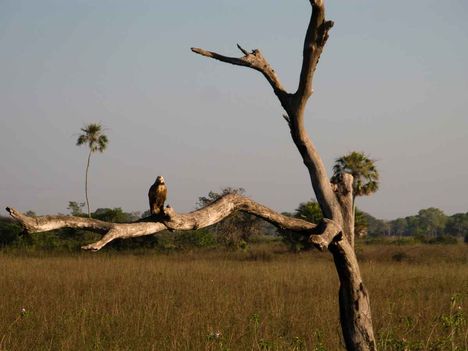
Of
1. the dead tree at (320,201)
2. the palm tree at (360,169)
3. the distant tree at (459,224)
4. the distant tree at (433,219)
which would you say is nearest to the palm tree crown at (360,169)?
the palm tree at (360,169)

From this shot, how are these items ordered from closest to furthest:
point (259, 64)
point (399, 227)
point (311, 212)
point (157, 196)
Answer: point (157, 196)
point (259, 64)
point (311, 212)
point (399, 227)

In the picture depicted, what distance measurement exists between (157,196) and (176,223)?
24 cm

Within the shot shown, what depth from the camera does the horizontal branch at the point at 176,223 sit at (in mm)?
2868

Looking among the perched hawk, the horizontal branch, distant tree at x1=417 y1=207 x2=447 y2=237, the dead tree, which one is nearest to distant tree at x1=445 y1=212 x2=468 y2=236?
distant tree at x1=417 y1=207 x2=447 y2=237

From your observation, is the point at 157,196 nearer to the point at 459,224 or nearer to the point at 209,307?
the point at 209,307

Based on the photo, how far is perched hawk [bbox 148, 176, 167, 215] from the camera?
120 inches

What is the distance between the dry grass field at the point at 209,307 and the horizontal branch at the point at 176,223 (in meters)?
1.93

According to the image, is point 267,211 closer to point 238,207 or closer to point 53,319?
point 238,207

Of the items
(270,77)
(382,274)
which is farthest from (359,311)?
(382,274)

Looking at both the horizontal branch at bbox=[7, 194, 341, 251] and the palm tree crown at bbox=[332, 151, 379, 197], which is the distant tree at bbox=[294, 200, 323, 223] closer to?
the palm tree crown at bbox=[332, 151, 379, 197]

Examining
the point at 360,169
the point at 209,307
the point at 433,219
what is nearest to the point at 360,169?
the point at 360,169

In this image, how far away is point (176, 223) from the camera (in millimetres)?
3242

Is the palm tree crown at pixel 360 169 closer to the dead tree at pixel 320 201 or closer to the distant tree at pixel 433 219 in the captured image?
the dead tree at pixel 320 201

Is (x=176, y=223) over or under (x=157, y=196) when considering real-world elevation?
under
